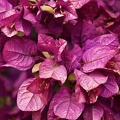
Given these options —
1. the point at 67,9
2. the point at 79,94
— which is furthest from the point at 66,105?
the point at 67,9

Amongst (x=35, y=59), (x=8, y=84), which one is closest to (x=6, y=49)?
(x=35, y=59)

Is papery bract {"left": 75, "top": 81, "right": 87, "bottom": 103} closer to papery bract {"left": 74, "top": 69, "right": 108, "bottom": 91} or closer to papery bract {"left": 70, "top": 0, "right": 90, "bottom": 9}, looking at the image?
papery bract {"left": 74, "top": 69, "right": 108, "bottom": 91}

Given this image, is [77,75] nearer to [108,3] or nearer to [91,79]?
[91,79]

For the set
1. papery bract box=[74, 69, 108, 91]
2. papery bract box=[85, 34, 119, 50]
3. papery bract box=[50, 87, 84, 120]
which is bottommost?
papery bract box=[50, 87, 84, 120]

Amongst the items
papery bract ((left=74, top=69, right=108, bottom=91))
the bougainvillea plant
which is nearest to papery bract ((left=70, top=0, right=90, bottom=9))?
the bougainvillea plant

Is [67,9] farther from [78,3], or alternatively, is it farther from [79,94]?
[79,94]

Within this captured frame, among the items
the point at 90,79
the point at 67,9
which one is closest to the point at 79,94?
the point at 90,79

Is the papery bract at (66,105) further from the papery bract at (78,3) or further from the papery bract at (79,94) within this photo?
the papery bract at (78,3)
